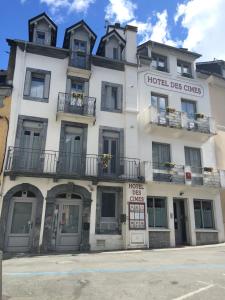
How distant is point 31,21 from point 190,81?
430 inches

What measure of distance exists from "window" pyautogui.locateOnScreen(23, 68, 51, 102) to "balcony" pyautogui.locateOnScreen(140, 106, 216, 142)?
5852 mm

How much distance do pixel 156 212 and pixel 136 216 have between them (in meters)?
1.65

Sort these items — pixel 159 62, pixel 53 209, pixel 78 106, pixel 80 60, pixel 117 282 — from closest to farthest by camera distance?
pixel 117 282 < pixel 53 209 < pixel 78 106 < pixel 80 60 < pixel 159 62

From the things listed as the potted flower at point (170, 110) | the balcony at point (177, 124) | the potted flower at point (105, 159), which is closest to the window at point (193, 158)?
the balcony at point (177, 124)

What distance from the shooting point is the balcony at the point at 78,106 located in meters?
14.7

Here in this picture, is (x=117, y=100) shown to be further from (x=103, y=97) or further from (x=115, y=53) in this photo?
(x=115, y=53)

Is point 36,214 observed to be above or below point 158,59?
below

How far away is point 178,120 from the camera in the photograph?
16.6 meters

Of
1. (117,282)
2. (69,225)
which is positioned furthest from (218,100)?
(117,282)

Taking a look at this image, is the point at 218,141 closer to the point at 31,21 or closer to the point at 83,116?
the point at 83,116

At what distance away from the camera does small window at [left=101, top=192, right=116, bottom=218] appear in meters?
14.1

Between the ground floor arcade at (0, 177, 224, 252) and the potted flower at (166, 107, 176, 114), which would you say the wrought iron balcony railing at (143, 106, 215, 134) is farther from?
the ground floor arcade at (0, 177, 224, 252)

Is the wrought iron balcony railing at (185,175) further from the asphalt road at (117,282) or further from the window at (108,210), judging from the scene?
the asphalt road at (117,282)

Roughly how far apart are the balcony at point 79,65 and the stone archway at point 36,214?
6971mm
